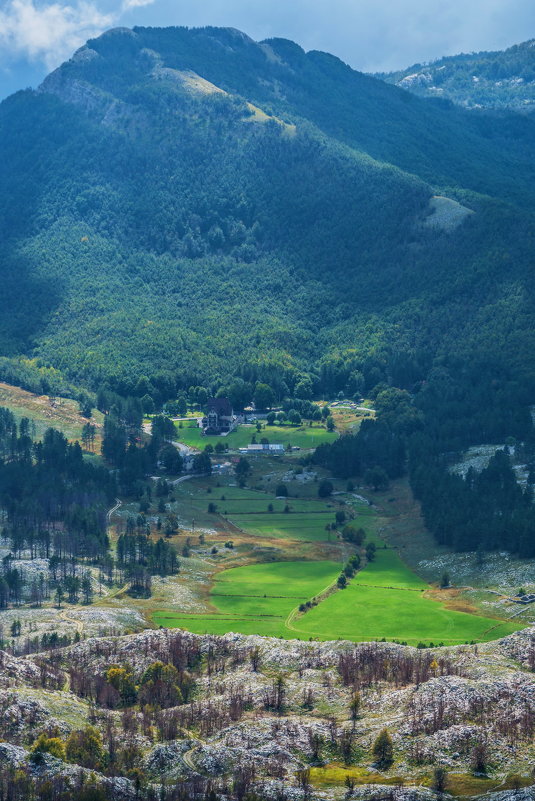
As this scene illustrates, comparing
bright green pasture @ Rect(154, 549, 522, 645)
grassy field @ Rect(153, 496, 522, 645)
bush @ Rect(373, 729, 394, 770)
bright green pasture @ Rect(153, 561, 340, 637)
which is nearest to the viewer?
bush @ Rect(373, 729, 394, 770)

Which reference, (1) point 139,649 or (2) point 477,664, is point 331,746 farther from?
(1) point 139,649

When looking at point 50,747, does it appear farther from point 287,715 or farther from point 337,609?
point 337,609

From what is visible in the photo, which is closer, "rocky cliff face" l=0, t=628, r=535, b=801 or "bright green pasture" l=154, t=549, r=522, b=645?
"rocky cliff face" l=0, t=628, r=535, b=801

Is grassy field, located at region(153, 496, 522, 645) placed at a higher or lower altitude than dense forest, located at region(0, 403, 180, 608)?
lower

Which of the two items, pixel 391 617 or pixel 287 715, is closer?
pixel 287 715

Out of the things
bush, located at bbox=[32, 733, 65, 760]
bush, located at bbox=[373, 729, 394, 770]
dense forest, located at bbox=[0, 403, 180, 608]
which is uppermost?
dense forest, located at bbox=[0, 403, 180, 608]

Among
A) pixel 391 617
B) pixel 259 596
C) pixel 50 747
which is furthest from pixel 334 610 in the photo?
pixel 50 747

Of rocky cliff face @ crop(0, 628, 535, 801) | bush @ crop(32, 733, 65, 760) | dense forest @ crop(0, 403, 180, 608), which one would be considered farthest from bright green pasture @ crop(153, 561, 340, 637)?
bush @ crop(32, 733, 65, 760)

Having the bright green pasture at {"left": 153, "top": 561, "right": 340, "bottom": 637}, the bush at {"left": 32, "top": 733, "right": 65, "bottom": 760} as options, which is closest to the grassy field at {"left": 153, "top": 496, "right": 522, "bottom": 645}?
the bright green pasture at {"left": 153, "top": 561, "right": 340, "bottom": 637}

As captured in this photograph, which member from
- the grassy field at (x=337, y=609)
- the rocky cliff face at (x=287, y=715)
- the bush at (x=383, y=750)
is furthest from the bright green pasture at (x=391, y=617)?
the bush at (x=383, y=750)

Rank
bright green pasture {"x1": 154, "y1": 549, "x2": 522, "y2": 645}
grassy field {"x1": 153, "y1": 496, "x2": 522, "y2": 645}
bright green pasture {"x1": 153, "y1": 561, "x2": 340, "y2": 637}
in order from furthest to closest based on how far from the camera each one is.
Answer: bright green pasture {"x1": 153, "y1": 561, "x2": 340, "y2": 637} < grassy field {"x1": 153, "y1": 496, "x2": 522, "y2": 645} < bright green pasture {"x1": 154, "y1": 549, "x2": 522, "y2": 645}

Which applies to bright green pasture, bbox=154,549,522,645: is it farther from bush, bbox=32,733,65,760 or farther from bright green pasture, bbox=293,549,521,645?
bush, bbox=32,733,65,760
